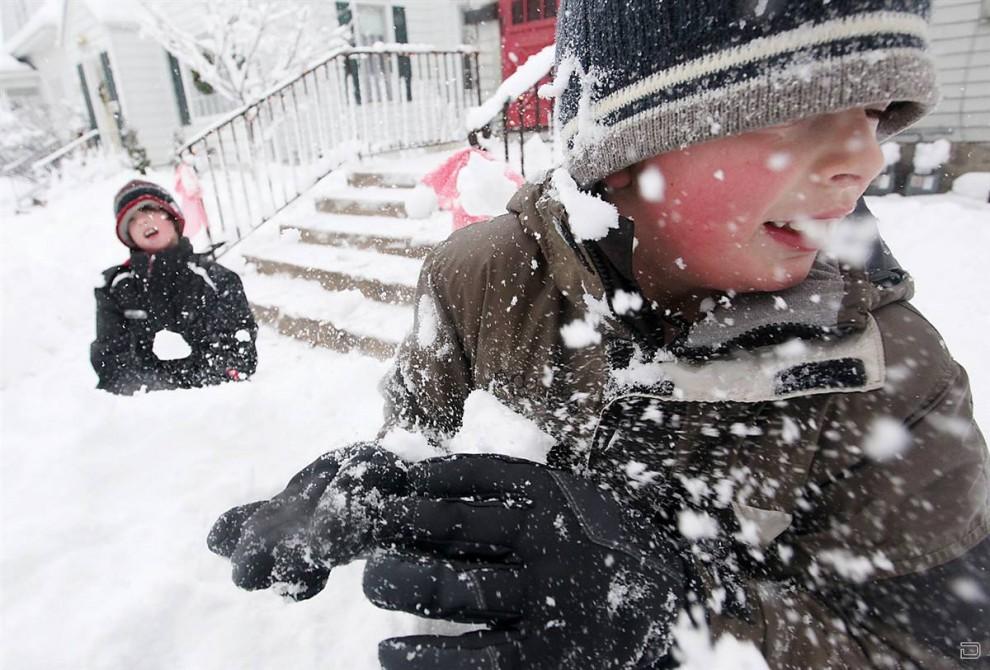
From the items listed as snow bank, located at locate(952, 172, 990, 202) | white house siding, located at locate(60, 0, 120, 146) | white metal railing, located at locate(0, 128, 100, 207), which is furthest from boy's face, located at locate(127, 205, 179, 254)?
white house siding, located at locate(60, 0, 120, 146)

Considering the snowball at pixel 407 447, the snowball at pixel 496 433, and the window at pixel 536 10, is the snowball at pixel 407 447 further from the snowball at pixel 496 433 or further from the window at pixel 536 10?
A: the window at pixel 536 10

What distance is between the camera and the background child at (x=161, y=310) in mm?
3316

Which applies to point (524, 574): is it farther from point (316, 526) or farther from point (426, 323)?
point (426, 323)

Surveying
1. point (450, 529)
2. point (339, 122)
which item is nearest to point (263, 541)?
point (450, 529)

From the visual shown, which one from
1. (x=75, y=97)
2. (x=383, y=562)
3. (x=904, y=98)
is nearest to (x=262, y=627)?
(x=383, y=562)

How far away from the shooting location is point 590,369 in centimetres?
132

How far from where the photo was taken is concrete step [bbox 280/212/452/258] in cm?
532

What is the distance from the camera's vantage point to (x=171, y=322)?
3512mm

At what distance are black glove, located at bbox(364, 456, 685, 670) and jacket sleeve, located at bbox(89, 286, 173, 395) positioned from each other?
2927 mm

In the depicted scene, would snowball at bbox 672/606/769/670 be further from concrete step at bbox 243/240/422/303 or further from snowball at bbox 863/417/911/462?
concrete step at bbox 243/240/422/303

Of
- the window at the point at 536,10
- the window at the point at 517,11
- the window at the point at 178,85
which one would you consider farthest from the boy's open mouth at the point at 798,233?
the window at the point at 178,85

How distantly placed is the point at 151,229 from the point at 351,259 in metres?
2.44

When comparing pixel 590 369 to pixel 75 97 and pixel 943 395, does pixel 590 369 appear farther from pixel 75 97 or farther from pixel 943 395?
pixel 75 97

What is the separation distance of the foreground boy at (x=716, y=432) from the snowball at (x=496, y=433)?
243 mm
